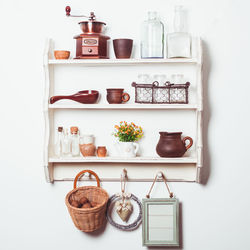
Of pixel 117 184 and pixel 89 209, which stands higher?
pixel 117 184

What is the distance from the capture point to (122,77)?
2184mm

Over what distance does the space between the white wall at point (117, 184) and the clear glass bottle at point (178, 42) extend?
7cm

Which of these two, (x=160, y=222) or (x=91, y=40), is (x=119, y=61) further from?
(x=160, y=222)

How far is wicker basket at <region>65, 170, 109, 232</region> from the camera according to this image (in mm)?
1978

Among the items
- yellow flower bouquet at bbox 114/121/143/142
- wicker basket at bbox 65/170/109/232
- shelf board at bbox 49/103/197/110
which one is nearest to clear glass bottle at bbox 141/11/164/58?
shelf board at bbox 49/103/197/110

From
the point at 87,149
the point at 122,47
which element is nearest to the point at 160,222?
the point at 87,149

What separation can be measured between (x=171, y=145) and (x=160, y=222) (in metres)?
0.44

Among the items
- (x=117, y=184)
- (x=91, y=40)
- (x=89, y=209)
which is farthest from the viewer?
(x=117, y=184)

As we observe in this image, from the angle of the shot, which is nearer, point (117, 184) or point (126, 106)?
point (126, 106)

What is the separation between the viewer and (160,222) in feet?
7.00

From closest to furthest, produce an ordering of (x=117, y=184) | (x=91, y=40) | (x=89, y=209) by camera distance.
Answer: (x=89, y=209)
(x=91, y=40)
(x=117, y=184)

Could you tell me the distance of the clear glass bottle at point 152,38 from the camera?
6.85 ft

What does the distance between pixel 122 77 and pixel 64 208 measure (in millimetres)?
804
